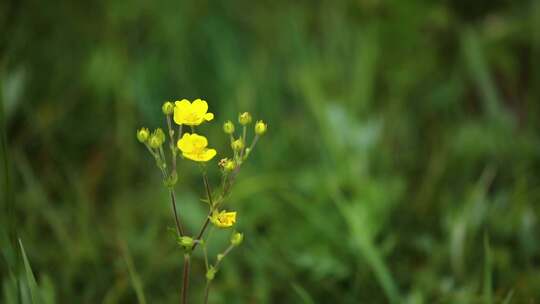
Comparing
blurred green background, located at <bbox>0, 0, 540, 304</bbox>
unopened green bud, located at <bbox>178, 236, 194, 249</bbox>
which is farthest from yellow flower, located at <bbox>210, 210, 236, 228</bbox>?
blurred green background, located at <bbox>0, 0, 540, 304</bbox>

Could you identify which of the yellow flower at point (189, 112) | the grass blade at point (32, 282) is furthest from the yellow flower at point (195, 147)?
the grass blade at point (32, 282)

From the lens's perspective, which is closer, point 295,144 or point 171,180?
point 171,180

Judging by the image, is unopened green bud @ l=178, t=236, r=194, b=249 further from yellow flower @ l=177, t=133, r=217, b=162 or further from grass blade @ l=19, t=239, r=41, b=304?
grass blade @ l=19, t=239, r=41, b=304

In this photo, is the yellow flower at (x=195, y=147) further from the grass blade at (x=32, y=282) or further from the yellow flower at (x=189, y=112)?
the grass blade at (x=32, y=282)

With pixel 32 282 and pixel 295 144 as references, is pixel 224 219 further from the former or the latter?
pixel 295 144

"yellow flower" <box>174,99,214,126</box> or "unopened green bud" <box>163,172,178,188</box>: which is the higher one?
"yellow flower" <box>174,99,214,126</box>

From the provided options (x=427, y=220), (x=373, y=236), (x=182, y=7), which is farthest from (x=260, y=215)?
(x=182, y=7)

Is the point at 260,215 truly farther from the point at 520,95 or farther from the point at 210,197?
the point at 520,95

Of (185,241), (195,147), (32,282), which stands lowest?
(32,282)

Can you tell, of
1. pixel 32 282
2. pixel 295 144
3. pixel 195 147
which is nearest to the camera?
pixel 195 147

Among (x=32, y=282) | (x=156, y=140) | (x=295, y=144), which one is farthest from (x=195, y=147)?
(x=295, y=144)
